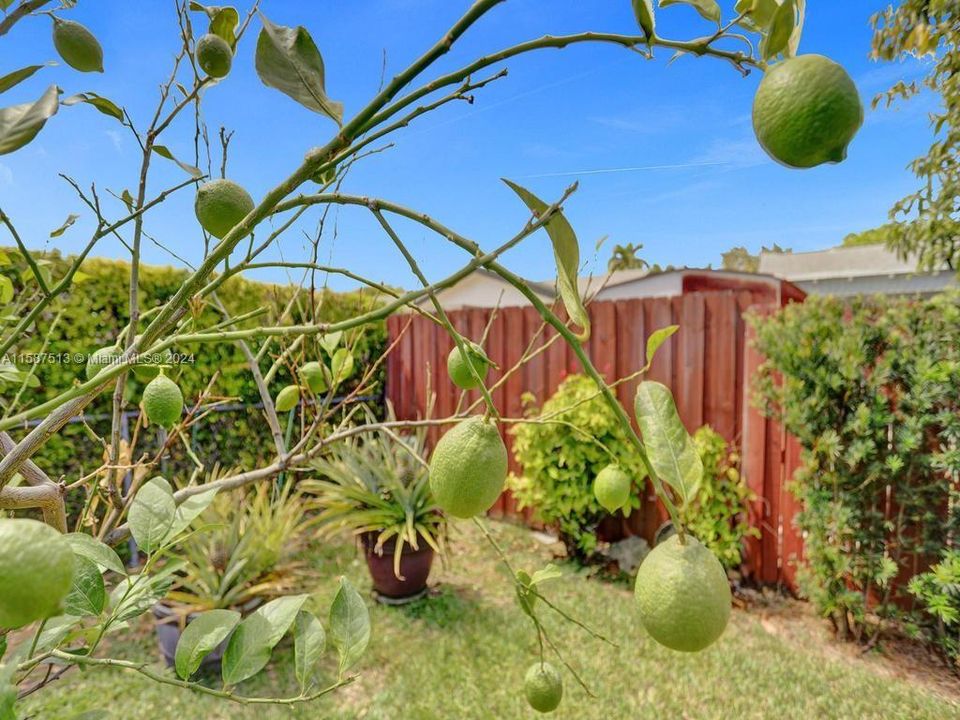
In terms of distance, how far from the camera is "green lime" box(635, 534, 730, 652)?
393 millimetres

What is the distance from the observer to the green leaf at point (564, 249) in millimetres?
383

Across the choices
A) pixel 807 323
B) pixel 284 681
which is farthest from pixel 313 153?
pixel 807 323

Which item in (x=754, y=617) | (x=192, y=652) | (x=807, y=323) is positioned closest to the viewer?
(x=192, y=652)

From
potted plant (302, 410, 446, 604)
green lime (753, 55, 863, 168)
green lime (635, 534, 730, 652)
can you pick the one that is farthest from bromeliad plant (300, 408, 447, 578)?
green lime (753, 55, 863, 168)

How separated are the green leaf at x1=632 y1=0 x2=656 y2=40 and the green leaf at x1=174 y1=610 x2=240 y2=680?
2.07 ft

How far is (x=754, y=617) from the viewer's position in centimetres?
332

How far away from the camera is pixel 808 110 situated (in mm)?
358

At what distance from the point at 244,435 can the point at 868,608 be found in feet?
15.4

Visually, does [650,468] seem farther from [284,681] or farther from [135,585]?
[284,681]

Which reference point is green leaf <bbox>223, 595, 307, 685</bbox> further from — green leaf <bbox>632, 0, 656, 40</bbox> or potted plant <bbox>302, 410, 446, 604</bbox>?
potted plant <bbox>302, 410, 446, 604</bbox>

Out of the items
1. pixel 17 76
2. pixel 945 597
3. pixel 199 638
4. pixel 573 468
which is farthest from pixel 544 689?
pixel 573 468

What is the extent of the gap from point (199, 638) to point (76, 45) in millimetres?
707

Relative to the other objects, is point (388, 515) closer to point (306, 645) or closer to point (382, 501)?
point (382, 501)

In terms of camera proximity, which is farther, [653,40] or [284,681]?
[284,681]
